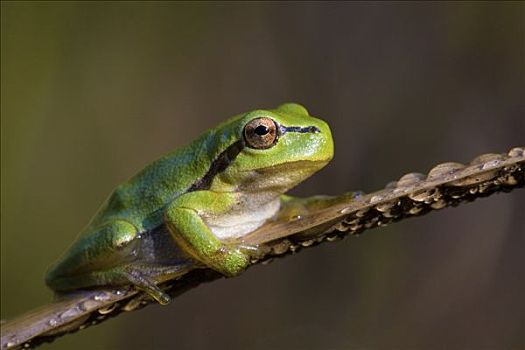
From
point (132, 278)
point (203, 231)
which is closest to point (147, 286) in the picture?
point (132, 278)

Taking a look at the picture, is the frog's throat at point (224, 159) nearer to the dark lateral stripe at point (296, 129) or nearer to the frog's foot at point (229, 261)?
the dark lateral stripe at point (296, 129)

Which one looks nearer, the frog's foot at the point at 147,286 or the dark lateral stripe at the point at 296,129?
the frog's foot at the point at 147,286

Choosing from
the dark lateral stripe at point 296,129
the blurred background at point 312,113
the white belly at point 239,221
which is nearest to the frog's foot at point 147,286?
the white belly at point 239,221

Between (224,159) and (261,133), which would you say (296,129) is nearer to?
(261,133)

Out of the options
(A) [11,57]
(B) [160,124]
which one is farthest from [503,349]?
(A) [11,57]

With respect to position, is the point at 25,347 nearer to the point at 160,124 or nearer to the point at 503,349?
the point at 503,349

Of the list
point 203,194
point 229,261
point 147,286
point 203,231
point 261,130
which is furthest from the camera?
point 203,194
